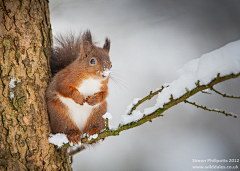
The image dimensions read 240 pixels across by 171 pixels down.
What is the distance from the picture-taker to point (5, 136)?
1152mm

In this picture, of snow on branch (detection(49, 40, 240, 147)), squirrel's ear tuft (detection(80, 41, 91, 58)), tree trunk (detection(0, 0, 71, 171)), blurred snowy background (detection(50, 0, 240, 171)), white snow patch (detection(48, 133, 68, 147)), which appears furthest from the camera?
blurred snowy background (detection(50, 0, 240, 171))

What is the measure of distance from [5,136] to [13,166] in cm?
20

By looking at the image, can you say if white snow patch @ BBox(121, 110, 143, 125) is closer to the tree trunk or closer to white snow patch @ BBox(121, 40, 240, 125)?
white snow patch @ BBox(121, 40, 240, 125)

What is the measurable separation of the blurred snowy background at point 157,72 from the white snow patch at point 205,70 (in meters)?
1.38

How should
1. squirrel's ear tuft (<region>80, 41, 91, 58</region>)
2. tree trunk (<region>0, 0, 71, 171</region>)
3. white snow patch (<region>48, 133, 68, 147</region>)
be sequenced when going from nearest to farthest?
tree trunk (<region>0, 0, 71, 171</region>) → white snow patch (<region>48, 133, 68, 147</region>) → squirrel's ear tuft (<region>80, 41, 91, 58</region>)

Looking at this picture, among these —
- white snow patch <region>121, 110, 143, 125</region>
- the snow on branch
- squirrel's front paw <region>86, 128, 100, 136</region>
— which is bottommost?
squirrel's front paw <region>86, 128, 100, 136</region>

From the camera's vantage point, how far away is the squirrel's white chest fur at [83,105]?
4.83 ft

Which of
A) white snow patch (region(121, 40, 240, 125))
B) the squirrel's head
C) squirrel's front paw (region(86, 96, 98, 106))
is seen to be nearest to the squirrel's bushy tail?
the squirrel's head

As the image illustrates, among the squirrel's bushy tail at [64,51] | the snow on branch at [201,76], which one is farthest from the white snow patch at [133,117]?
the squirrel's bushy tail at [64,51]

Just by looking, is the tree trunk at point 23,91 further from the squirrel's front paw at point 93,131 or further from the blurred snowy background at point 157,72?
the blurred snowy background at point 157,72

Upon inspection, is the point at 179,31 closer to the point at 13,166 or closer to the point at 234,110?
the point at 234,110

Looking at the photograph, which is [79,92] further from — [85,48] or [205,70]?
[205,70]

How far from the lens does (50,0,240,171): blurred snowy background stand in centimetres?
226

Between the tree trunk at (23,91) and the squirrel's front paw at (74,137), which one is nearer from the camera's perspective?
the tree trunk at (23,91)
